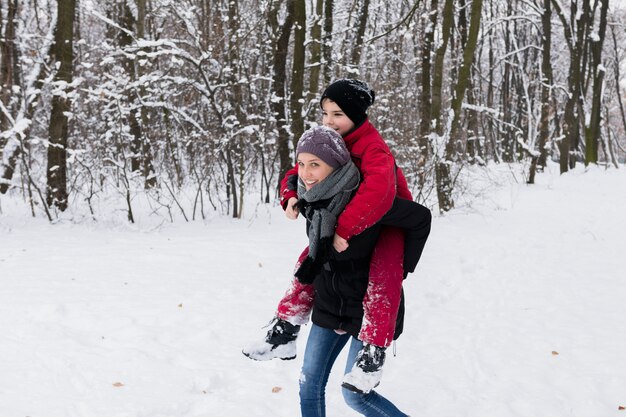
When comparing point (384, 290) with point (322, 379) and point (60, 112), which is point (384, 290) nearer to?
point (322, 379)

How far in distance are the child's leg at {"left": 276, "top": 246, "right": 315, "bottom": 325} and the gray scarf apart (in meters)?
0.26

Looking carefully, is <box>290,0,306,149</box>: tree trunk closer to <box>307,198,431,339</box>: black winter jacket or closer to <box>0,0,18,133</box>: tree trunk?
<box>0,0,18,133</box>: tree trunk

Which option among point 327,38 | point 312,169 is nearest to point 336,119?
point 312,169

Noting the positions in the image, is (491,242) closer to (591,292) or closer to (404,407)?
(591,292)

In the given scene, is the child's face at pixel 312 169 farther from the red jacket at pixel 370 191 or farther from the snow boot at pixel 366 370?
the snow boot at pixel 366 370

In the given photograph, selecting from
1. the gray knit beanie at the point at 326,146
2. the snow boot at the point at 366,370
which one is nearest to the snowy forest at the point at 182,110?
the gray knit beanie at the point at 326,146

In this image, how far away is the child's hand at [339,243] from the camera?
2449 mm

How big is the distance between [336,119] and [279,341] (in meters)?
1.12

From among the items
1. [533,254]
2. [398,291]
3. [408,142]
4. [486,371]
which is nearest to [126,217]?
[408,142]

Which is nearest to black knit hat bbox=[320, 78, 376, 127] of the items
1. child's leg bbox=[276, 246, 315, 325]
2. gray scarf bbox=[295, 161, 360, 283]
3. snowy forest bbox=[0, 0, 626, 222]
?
gray scarf bbox=[295, 161, 360, 283]

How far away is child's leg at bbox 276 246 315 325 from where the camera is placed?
2793 millimetres

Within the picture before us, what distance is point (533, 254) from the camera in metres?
8.39

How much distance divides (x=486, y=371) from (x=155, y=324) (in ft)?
9.34

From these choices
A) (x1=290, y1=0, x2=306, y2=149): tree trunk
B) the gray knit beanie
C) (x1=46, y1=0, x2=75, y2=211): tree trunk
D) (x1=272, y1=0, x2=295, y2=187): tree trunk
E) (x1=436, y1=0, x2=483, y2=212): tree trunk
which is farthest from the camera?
(x1=272, y1=0, x2=295, y2=187): tree trunk
